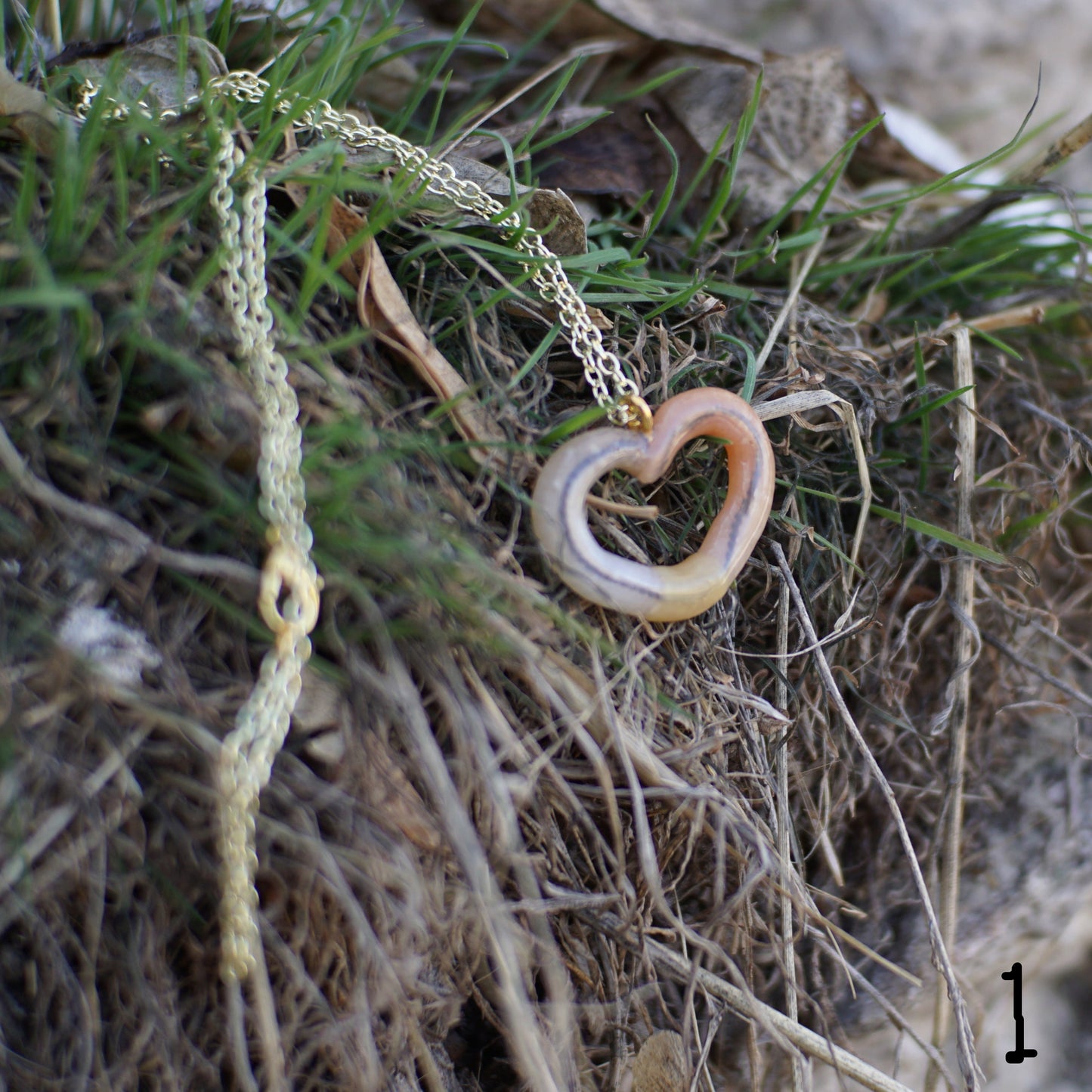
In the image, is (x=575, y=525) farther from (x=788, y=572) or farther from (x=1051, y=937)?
(x=1051, y=937)

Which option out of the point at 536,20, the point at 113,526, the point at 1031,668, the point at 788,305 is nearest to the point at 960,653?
the point at 1031,668

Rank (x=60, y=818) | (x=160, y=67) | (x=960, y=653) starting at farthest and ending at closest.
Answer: (x=960, y=653)
(x=160, y=67)
(x=60, y=818)

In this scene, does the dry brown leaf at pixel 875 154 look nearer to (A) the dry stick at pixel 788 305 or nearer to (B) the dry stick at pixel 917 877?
(A) the dry stick at pixel 788 305

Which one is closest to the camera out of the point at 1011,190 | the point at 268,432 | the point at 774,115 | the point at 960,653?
the point at 268,432

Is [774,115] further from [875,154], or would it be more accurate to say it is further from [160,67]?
[160,67]

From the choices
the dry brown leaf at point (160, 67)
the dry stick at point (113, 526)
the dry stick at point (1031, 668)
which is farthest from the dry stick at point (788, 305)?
the dry brown leaf at point (160, 67)

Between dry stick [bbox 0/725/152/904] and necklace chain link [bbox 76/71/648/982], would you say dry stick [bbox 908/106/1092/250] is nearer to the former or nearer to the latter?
necklace chain link [bbox 76/71/648/982]

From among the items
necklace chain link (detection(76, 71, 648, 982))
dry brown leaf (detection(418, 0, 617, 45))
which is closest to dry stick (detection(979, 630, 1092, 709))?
necklace chain link (detection(76, 71, 648, 982))
